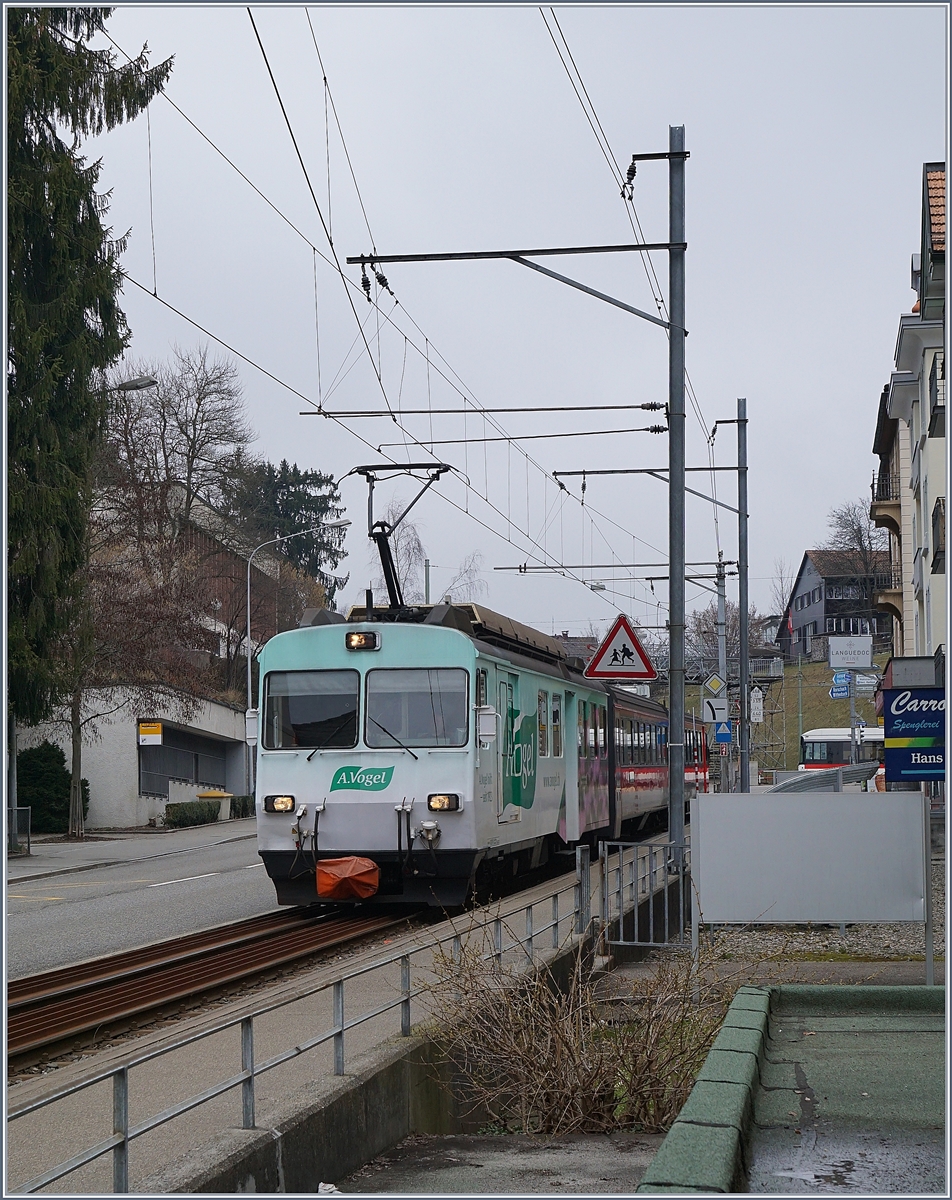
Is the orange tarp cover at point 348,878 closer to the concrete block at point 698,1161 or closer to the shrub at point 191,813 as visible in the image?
the concrete block at point 698,1161

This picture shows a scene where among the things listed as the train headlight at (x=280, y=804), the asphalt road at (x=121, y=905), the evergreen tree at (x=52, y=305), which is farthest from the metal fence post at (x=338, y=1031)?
the evergreen tree at (x=52, y=305)

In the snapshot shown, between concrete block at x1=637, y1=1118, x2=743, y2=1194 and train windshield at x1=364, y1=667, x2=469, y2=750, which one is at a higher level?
train windshield at x1=364, y1=667, x2=469, y2=750

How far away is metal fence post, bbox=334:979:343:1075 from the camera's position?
25.1 ft

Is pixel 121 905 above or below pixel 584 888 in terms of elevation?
below

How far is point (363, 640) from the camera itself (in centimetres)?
1617

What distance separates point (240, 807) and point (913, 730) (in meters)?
40.1

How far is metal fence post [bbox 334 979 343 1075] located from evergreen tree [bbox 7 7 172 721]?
803 inches

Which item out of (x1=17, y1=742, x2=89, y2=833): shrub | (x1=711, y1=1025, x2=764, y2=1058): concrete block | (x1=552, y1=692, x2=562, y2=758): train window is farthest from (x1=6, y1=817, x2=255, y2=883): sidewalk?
(x1=711, y1=1025, x2=764, y2=1058): concrete block

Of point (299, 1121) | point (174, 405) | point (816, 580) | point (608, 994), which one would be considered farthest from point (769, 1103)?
point (816, 580)

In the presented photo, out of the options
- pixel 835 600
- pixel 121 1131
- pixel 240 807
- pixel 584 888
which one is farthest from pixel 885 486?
pixel 835 600

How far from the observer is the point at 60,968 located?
1329 cm

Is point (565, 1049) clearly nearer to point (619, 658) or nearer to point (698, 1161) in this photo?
point (698, 1161)

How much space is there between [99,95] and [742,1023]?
24.6 m

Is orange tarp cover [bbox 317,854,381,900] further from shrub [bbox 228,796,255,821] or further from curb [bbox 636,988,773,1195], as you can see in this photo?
shrub [bbox 228,796,255,821]
